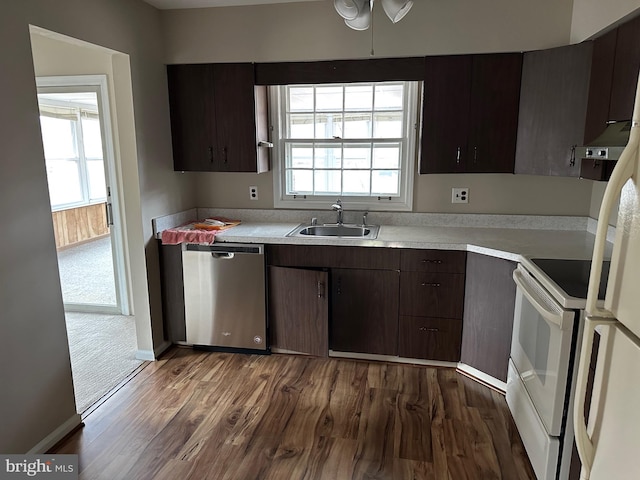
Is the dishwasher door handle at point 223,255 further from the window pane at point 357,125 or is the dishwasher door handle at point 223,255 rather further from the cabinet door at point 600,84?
the cabinet door at point 600,84

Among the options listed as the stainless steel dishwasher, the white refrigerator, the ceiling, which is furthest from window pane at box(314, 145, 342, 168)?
the white refrigerator

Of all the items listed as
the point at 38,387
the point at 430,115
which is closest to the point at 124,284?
the point at 38,387

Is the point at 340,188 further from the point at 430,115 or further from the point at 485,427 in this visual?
the point at 485,427

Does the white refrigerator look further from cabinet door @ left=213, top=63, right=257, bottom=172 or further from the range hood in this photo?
cabinet door @ left=213, top=63, right=257, bottom=172

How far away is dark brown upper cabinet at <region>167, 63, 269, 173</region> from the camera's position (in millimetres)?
3111

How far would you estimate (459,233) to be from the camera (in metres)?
3.01

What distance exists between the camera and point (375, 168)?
133 inches

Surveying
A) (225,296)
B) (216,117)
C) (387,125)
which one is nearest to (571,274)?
(387,125)

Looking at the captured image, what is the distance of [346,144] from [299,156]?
0.40m

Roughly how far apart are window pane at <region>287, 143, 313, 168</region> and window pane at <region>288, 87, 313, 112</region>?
284mm

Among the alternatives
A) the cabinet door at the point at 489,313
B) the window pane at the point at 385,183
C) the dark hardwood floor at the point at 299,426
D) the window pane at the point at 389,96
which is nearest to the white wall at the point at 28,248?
the dark hardwood floor at the point at 299,426

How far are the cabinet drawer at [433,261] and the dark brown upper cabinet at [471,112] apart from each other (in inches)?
23.9

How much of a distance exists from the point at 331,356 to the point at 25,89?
7.85 ft

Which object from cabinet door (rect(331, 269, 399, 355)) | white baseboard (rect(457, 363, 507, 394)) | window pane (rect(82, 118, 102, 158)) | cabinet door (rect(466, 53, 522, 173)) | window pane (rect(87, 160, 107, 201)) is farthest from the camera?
window pane (rect(87, 160, 107, 201))
